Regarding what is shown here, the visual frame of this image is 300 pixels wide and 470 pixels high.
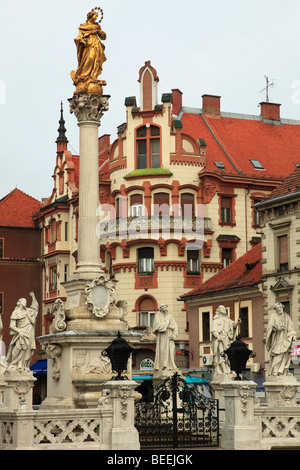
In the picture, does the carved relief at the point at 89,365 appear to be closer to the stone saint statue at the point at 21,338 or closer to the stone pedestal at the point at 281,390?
the stone saint statue at the point at 21,338

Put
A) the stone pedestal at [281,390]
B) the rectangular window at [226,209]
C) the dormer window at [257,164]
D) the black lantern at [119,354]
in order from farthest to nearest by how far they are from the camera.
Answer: the dormer window at [257,164] < the rectangular window at [226,209] < the stone pedestal at [281,390] < the black lantern at [119,354]

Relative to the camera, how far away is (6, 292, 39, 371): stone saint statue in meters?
23.7

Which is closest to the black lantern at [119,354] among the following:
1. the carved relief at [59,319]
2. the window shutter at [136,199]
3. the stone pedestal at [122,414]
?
the stone pedestal at [122,414]

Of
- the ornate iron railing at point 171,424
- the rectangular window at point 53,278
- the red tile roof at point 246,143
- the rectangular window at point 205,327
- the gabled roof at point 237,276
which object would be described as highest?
the red tile roof at point 246,143

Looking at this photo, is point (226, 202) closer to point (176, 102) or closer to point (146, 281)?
point (146, 281)

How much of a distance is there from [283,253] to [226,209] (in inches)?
518

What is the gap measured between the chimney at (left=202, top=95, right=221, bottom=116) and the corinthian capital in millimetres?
35617

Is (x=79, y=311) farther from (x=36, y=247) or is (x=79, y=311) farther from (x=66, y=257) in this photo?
(x=36, y=247)

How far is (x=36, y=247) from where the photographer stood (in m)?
67.0

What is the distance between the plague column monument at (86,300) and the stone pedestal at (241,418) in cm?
513

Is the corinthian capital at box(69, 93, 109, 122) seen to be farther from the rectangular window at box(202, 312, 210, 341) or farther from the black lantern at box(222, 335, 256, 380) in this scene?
the rectangular window at box(202, 312, 210, 341)

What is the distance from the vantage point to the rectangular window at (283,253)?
140 ft

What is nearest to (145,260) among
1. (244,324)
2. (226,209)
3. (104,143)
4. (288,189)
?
(226,209)
